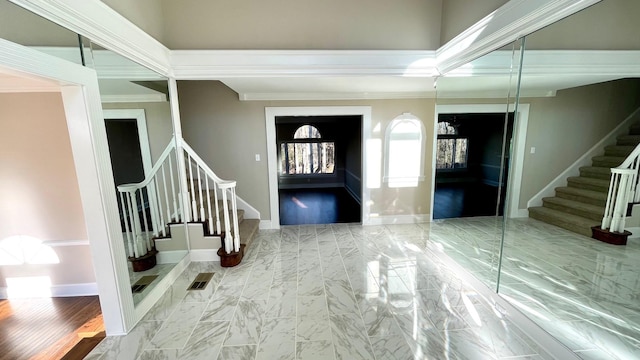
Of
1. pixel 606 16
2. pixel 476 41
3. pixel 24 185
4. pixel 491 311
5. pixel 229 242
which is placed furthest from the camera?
pixel 229 242

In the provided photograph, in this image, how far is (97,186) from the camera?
5.88 ft

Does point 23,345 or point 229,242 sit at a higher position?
point 229,242

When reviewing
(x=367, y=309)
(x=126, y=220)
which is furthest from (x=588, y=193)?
(x=126, y=220)

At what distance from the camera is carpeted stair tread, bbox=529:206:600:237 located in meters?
2.09

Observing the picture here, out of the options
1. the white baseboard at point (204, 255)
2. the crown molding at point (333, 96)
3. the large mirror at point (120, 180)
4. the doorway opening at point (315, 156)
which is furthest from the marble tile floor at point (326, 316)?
the doorway opening at point (315, 156)

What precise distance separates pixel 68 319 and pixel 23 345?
318 mm

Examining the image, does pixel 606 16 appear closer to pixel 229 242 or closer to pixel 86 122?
pixel 86 122

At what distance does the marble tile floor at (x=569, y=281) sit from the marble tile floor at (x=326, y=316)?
0.87 ft

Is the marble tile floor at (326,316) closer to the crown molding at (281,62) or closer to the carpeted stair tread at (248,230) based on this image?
the carpeted stair tread at (248,230)

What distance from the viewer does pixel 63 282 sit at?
271 centimetres

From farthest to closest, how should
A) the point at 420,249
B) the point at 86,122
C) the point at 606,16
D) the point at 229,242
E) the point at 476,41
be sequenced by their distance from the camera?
the point at 420,249
the point at 229,242
the point at 476,41
the point at 86,122
the point at 606,16

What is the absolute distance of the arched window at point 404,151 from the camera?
443 centimetres

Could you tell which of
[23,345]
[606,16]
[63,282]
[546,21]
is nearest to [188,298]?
[23,345]

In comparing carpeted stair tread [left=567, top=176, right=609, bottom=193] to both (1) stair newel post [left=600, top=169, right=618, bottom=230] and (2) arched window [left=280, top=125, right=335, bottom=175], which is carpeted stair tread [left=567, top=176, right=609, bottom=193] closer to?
(1) stair newel post [left=600, top=169, right=618, bottom=230]
